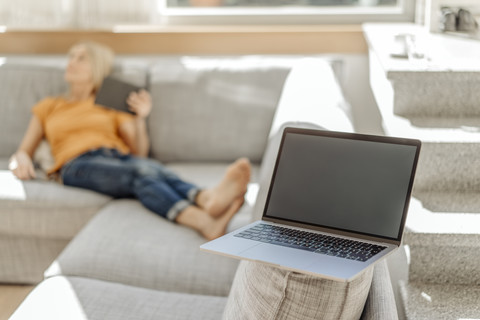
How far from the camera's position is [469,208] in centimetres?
166

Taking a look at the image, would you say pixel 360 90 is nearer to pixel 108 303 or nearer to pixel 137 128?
pixel 137 128

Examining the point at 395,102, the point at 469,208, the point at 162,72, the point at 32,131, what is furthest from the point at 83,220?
the point at 469,208

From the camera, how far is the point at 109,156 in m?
2.54

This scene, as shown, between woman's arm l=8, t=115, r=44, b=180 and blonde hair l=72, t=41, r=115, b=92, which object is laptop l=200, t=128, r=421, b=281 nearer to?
woman's arm l=8, t=115, r=44, b=180

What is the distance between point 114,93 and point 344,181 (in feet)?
5.65

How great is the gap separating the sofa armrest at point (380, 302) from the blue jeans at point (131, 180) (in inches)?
38.8

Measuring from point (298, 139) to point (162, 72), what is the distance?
5.25ft

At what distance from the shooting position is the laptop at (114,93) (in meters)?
2.71

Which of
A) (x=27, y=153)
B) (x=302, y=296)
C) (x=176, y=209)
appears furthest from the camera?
(x=27, y=153)

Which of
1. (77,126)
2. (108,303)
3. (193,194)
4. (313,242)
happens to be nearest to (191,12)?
(77,126)

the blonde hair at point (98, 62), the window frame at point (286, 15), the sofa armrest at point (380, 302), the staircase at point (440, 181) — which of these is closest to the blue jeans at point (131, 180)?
the blonde hair at point (98, 62)

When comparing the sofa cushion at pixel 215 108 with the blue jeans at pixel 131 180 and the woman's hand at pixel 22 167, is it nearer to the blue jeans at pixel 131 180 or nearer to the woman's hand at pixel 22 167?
the blue jeans at pixel 131 180

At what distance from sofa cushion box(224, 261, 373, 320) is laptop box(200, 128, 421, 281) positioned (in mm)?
39

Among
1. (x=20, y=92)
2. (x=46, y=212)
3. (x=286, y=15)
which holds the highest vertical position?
(x=286, y=15)
